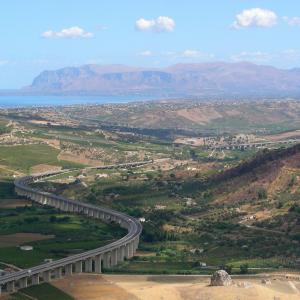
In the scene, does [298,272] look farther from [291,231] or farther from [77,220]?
[77,220]

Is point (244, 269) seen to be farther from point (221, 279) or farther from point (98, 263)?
point (98, 263)

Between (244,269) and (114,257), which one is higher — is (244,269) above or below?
above

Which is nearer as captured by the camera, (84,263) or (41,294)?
(41,294)

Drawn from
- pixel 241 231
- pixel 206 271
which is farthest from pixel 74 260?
pixel 241 231

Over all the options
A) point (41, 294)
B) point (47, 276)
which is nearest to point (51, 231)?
point (47, 276)

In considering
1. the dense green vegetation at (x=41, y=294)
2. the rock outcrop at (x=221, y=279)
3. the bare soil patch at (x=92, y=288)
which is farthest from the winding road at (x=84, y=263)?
the rock outcrop at (x=221, y=279)

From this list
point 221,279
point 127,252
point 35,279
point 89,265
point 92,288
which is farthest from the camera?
point 127,252

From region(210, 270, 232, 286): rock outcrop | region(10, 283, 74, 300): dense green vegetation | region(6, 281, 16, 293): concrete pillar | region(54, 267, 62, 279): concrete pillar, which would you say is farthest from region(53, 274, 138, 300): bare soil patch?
region(210, 270, 232, 286): rock outcrop

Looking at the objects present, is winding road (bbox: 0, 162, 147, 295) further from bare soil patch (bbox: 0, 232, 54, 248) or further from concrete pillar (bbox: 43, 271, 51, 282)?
bare soil patch (bbox: 0, 232, 54, 248)

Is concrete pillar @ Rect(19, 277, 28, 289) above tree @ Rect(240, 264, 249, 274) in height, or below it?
above

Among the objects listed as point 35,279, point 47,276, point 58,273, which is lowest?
point 58,273

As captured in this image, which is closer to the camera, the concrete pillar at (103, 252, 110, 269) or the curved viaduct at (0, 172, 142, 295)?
the curved viaduct at (0, 172, 142, 295)
